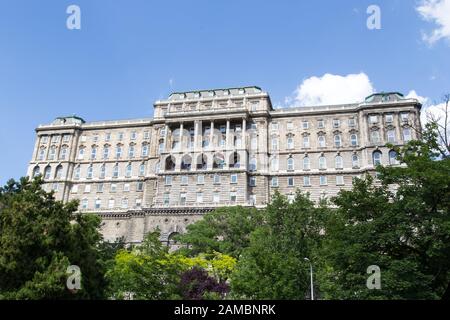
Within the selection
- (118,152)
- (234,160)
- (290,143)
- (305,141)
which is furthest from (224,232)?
(118,152)

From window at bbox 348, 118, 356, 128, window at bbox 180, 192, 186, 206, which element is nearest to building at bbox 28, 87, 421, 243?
window at bbox 348, 118, 356, 128

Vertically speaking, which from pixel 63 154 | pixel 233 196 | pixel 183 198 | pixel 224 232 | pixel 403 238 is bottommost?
pixel 403 238

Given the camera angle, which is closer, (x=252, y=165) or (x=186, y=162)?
(x=252, y=165)

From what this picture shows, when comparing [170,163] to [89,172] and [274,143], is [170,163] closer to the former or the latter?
[89,172]

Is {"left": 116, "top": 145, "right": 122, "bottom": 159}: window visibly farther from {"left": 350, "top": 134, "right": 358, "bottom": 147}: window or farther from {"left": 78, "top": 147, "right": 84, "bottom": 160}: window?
{"left": 350, "top": 134, "right": 358, "bottom": 147}: window

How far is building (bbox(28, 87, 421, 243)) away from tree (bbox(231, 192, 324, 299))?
857 inches

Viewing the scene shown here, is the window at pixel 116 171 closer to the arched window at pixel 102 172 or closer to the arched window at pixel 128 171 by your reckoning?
the arched window at pixel 128 171

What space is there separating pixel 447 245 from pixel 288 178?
182ft

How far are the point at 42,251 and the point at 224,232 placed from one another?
38097 mm

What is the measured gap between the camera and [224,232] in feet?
197

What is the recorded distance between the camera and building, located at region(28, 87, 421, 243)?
76.9 meters

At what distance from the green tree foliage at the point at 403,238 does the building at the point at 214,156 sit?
150 feet

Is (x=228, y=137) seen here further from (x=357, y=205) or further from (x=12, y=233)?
(x=12, y=233)
